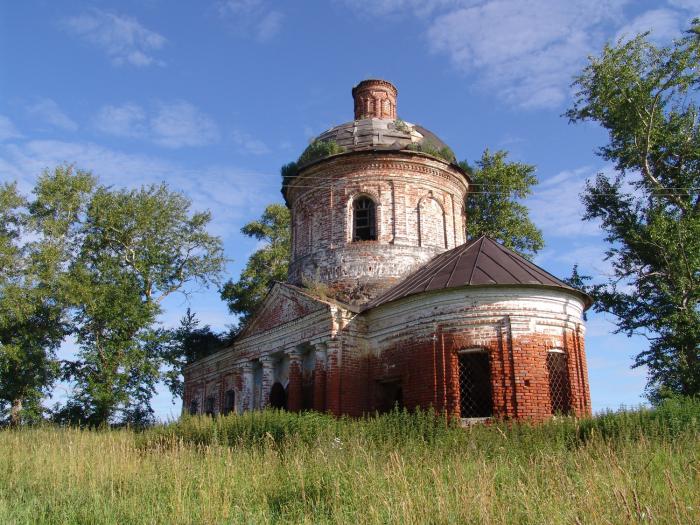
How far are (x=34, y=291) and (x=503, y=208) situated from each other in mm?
18466

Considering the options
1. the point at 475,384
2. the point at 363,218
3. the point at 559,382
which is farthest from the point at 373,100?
the point at 559,382

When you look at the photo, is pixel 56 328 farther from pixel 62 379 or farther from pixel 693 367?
pixel 693 367

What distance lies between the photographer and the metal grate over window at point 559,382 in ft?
43.8

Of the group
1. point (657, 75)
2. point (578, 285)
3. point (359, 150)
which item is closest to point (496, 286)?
point (359, 150)

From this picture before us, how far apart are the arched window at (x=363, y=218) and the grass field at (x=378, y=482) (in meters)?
9.39

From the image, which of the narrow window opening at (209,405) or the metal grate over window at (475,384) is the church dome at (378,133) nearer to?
the metal grate over window at (475,384)

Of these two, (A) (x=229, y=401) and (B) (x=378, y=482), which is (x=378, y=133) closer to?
(A) (x=229, y=401)

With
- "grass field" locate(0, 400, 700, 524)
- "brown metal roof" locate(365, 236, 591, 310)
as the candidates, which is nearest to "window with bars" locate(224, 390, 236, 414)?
A: "brown metal roof" locate(365, 236, 591, 310)

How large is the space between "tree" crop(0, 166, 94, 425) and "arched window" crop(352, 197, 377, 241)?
11426mm

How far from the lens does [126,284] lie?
23.0 m

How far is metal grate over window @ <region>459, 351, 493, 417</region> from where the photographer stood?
1359 centimetres

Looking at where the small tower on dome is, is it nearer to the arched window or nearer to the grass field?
the arched window

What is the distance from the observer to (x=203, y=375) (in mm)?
21078

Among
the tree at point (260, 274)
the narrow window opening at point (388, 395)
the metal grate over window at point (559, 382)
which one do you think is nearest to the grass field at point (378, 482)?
the metal grate over window at point (559, 382)
